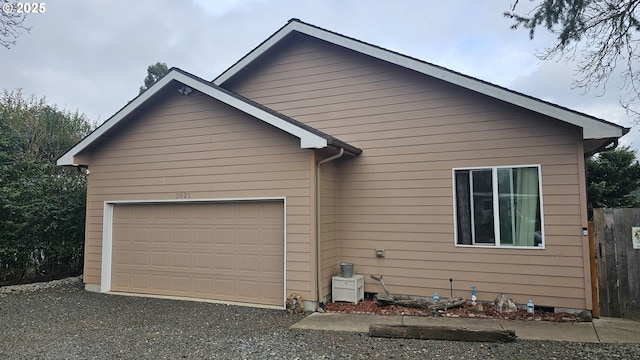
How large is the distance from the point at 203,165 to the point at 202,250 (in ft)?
5.48

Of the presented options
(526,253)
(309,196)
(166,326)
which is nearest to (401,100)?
(309,196)

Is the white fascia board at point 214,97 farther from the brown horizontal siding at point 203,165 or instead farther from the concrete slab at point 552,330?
the concrete slab at point 552,330

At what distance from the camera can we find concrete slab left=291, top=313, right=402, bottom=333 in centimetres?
566

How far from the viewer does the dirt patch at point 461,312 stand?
20.0ft

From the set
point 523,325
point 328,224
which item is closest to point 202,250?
point 328,224

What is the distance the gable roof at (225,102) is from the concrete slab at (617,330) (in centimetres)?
466

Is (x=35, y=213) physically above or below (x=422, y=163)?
below

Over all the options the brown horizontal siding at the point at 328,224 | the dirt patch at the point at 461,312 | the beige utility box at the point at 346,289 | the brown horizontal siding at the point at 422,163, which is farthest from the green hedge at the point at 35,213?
the dirt patch at the point at 461,312

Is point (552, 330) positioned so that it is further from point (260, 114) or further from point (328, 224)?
point (260, 114)

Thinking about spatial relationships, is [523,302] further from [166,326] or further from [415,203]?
[166,326]

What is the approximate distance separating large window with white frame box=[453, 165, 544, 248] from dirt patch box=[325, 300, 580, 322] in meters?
1.07

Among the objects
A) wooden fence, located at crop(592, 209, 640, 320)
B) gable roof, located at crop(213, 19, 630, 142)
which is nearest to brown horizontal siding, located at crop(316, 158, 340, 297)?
gable roof, located at crop(213, 19, 630, 142)

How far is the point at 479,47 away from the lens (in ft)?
32.5

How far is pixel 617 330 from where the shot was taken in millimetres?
5449
